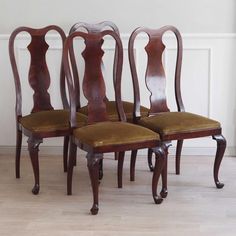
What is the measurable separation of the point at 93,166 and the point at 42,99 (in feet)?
2.99

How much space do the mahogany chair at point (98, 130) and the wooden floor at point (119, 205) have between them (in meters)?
0.11

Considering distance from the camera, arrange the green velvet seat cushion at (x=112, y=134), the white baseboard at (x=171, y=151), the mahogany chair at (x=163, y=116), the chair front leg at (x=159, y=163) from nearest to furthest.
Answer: the green velvet seat cushion at (x=112, y=134)
the chair front leg at (x=159, y=163)
the mahogany chair at (x=163, y=116)
the white baseboard at (x=171, y=151)

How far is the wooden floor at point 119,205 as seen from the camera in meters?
2.79

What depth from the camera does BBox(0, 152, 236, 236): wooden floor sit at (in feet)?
9.14

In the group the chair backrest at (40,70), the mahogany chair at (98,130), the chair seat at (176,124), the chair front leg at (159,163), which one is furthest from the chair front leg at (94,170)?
the chair backrest at (40,70)

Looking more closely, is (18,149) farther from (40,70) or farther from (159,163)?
(159,163)

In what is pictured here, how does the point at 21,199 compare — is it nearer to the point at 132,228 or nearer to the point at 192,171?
the point at 132,228

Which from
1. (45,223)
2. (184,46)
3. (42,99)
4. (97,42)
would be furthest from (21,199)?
(184,46)

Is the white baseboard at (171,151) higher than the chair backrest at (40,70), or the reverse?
the chair backrest at (40,70)

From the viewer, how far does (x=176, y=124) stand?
10.4ft

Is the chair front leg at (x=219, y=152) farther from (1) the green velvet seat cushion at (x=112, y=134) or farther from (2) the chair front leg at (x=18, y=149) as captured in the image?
(2) the chair front leg at (x=18, y=149)

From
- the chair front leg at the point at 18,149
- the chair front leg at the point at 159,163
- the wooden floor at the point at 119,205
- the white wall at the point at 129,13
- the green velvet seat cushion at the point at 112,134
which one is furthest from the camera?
the white wall at the point at 129,13

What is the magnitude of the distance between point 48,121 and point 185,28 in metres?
1.31

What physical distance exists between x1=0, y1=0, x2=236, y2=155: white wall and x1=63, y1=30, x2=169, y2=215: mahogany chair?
639mm
